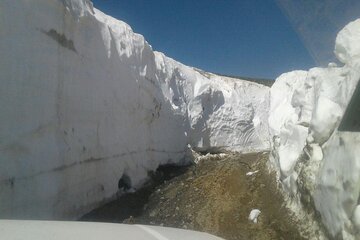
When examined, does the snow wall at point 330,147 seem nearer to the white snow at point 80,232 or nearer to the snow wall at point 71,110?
the white snow at point 80,232

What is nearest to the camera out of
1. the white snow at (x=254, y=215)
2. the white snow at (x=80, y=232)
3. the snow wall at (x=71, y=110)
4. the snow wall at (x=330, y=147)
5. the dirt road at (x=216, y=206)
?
the white snow at (x=80, y=232)

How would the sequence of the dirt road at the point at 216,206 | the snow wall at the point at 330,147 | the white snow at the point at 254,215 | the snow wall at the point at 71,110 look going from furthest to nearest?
the white snow at the point at 254,215 → the dirt road at the point at 216,206 → the snow wall at the point at 71,110 → the snow wall at the point at 330,147

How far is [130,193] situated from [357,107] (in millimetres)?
5884

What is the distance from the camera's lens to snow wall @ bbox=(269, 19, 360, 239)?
4.43 metres

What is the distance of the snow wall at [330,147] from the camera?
4.43 meters

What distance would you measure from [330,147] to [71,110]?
167 inches

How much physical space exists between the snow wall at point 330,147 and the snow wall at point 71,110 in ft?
12.0

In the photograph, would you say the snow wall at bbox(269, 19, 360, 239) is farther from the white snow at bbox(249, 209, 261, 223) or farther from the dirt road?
the white snow at bbox(249, 209, 261, 223)

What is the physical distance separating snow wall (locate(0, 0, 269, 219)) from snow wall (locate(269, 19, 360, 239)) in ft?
12.0

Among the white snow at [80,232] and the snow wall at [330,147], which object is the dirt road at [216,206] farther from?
the white snow at [80,232]

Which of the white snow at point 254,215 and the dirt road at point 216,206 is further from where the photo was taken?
the white snow at point 254,215

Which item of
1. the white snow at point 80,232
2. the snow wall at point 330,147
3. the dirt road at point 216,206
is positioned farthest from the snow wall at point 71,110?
the snow wall at point 330,147

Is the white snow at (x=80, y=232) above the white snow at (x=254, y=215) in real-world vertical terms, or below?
above

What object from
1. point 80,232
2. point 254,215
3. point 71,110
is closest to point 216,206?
point 254,215
